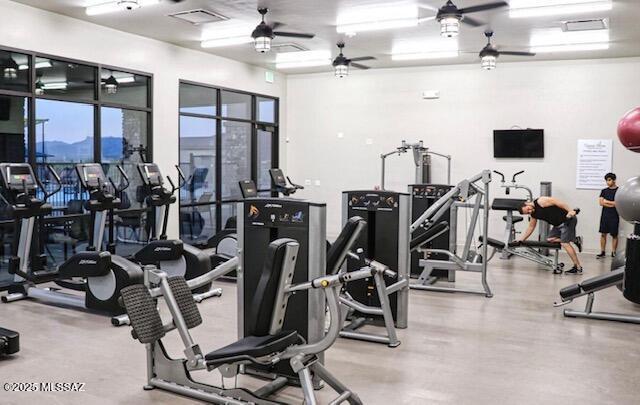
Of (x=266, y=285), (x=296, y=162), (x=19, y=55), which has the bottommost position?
(x=266, y=285)

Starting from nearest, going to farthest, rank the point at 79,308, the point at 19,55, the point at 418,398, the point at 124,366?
the point at 418,398 → the point at 124,366 → the point at 79,308 → the point at 19,55

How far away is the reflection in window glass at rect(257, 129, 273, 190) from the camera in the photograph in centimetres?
1112

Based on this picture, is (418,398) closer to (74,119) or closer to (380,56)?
(74,119)

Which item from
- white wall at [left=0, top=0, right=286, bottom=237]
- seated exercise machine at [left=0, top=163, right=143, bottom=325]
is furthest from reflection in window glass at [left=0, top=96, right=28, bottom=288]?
white wall at [left=0, top=0, right=286, bottom=237]

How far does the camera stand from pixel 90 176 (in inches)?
253

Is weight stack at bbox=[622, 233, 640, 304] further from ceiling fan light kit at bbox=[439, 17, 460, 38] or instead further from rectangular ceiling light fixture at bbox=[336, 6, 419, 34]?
rectangular ceiling light fixture at bbox=[336, 6, 419, 34]

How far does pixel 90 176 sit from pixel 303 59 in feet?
15.0

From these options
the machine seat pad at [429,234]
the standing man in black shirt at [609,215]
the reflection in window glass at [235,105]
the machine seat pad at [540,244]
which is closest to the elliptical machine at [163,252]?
the machine seat pad at [429,234]

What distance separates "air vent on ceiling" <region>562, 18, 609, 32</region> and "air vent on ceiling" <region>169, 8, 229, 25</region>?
13.9 feet

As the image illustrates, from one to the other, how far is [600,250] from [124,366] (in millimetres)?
8068

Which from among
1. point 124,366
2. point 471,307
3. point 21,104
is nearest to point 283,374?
point 124,366

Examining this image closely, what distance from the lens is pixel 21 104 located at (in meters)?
6.64

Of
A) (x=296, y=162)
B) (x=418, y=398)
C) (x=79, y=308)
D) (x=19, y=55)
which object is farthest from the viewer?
(x=296, y=162)

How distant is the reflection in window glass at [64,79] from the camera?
22.4ft
